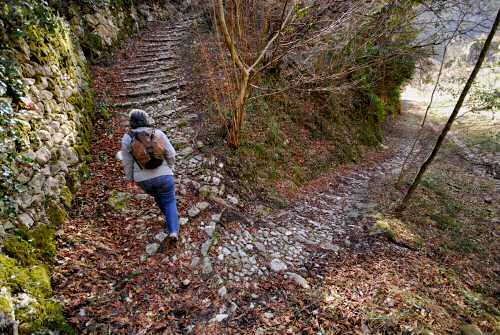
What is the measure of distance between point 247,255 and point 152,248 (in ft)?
4.89

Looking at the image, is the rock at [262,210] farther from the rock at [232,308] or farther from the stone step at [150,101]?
the stone step at [150,101]

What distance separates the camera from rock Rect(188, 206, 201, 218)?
3.73m

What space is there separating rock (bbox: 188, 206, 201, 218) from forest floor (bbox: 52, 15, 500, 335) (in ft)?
0.08

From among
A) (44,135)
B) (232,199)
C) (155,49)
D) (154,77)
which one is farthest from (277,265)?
(155,49)

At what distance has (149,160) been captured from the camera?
2725 mm

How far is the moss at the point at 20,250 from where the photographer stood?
2109mm

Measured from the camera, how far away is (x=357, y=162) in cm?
881

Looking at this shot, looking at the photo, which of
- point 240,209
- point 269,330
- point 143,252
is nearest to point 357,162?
point 240,209

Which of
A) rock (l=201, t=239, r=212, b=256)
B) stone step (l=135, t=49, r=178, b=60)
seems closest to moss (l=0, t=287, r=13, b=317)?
rock (l=201, t=239, r=212, b=256)

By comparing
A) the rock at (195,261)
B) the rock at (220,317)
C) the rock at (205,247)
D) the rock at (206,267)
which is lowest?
the rock at (220,317)

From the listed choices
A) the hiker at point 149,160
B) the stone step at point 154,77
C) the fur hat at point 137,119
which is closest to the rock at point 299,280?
the hiker at point 149,160

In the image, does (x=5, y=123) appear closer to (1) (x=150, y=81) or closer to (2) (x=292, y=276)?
(2) (x=292, y=276)

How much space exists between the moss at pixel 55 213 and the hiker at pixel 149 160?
1054 mm

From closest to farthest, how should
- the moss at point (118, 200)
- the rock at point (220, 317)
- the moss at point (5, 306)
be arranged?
the moss at point (5, 306) < the rock at point (220, 317) < the moss at point (118, 200)
